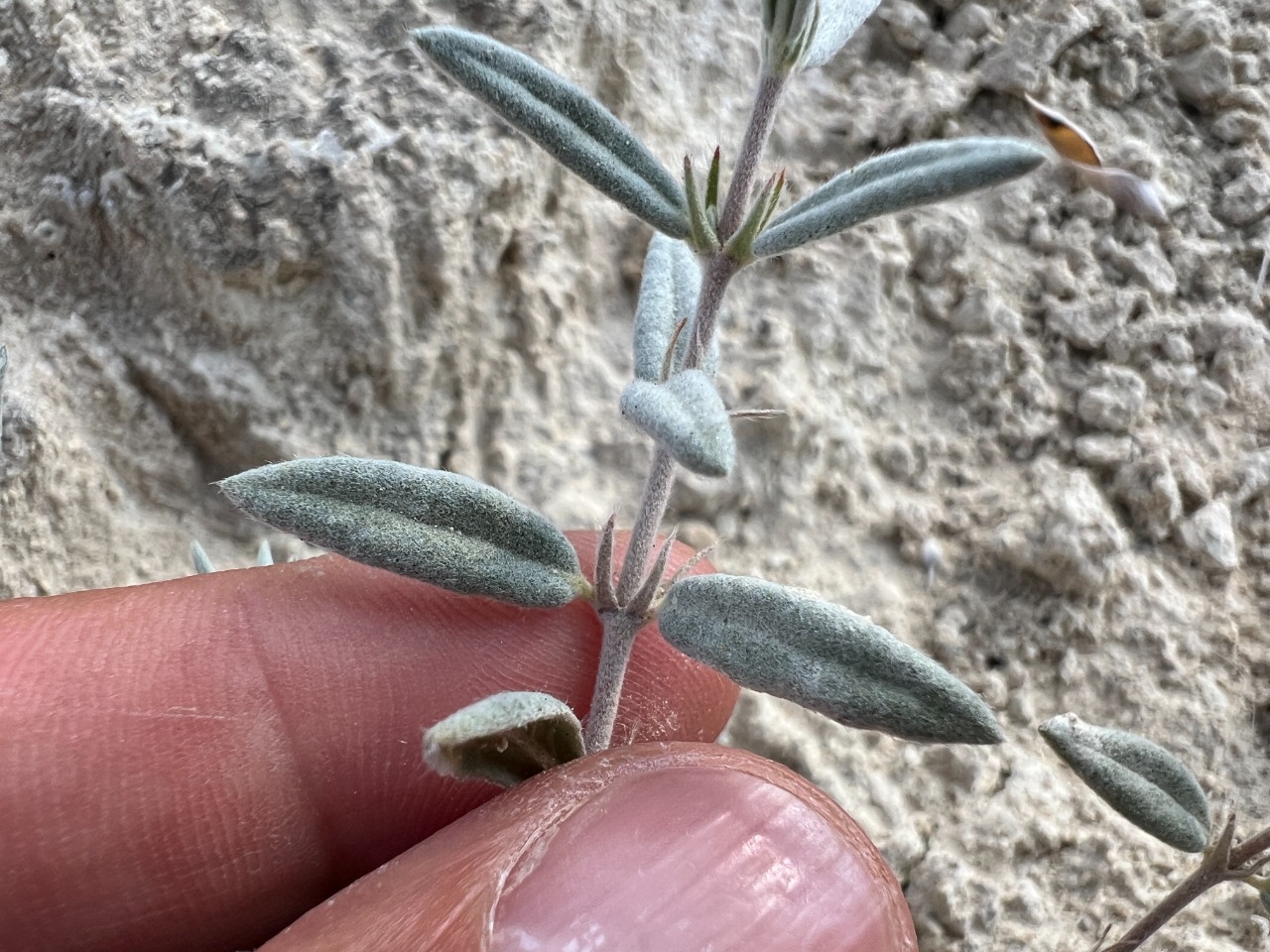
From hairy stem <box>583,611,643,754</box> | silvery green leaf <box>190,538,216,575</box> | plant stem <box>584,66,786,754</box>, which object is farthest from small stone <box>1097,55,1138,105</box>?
silvery green leaf <box>190,538,216,575</box>

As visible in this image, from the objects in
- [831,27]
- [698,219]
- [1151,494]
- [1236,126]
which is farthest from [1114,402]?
[698,219]

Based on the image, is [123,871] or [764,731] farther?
[764,731]

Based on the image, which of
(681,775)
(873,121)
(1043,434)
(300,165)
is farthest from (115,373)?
(1043,434)

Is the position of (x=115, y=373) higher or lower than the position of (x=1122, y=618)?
higher

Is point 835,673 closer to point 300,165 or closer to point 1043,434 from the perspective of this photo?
point 1043,434

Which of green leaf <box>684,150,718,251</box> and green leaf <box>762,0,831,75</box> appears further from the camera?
green leaf <box>684,150,718,251</box>

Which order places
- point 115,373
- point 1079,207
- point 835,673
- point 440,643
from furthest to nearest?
point 1079,207 → point 115,373 → point 440,643 → point 835,673

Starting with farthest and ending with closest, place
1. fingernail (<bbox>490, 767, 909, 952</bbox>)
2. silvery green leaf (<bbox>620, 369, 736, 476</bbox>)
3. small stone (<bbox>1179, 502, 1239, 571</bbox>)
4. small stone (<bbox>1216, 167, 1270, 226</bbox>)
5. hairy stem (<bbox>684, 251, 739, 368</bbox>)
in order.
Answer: small stone (<bbox>1216, 167, 1270, 226</bbox>) → small stone (<bbox>1179, 502, 1239, 571</bbox>) → hairy stem (<bbox>684, 251, 739, 368</bbox>) → fingernail (<bbox>490, 767, 909, 952</bbox>) → silvery green leaf (<bbox>620, 369, 736, 476</bbox>)

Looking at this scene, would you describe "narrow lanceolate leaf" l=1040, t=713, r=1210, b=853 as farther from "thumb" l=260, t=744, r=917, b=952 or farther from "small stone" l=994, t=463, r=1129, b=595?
"small stone" l=994, t=463, r=1129, b=595
